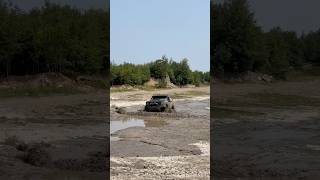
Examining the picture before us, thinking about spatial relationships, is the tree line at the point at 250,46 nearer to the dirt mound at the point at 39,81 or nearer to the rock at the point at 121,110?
the dirt mound at the point at 39,81

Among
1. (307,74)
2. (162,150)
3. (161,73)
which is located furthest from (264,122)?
(161,73)

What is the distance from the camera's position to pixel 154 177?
29.3ft

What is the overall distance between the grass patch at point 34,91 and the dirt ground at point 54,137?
3.0 inches

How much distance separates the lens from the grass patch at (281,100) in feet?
19.6

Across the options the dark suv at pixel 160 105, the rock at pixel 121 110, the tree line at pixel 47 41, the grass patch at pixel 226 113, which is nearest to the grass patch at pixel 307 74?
the grass patch at pixel 226 113

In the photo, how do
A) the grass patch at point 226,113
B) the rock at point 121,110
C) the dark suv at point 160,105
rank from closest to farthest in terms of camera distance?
the grass patch at point 226,113 < the rock at point 121,110 < the dark suv at point 160,105

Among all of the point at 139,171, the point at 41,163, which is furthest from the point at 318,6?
the point at 139,171

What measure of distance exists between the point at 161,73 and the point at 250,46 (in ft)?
126

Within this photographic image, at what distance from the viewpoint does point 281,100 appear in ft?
20.2

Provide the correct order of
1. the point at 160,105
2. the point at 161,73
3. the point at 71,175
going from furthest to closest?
the point at 161,73
the point at 160,105
the point at 71,175

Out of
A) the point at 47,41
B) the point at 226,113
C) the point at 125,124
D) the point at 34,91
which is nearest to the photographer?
the point at 226,113

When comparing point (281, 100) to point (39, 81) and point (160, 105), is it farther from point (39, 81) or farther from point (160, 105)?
point (160, 105)

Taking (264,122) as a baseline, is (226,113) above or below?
above

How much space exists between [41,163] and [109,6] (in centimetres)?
260
